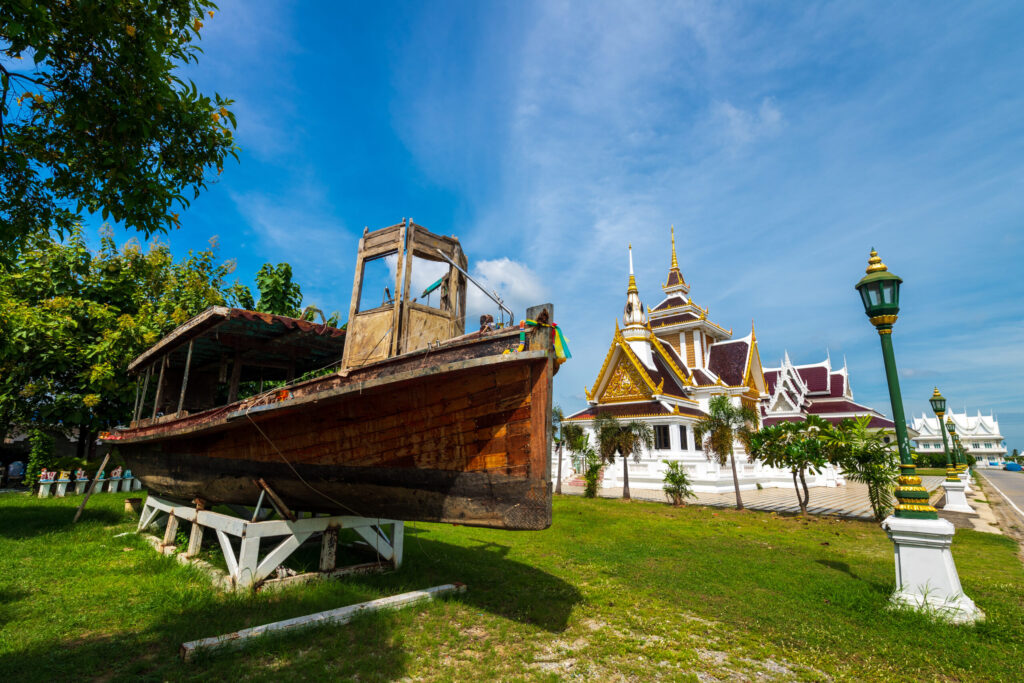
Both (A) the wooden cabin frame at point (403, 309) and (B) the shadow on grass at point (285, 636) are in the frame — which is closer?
(B) the shadow on grass at point (285, 636)

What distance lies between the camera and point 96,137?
4.90m

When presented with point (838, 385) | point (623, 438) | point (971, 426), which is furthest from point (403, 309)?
point (971, 426)

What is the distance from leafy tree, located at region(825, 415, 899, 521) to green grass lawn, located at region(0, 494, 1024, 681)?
4465mm

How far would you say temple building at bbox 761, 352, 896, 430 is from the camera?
32406mm

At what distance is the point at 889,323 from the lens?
616 centimetres

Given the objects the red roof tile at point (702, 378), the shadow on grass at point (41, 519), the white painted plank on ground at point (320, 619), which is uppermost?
the red roof tile at point (702, 378)

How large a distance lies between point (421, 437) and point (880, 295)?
6168mm

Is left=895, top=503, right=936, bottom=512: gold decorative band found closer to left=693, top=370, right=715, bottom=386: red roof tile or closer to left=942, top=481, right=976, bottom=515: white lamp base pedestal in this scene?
left=942, top=481, right=976, bottom=515: white lamp base pedestal

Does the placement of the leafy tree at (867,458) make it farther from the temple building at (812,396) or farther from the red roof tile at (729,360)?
the temple building at (812,396)

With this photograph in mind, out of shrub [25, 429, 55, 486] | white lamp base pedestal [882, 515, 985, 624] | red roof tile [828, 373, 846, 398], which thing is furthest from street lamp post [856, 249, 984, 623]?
red roof tile [828, 373, 846, 398]

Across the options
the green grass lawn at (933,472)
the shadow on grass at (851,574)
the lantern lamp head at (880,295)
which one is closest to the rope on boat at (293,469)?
the shadow on grass at (851,574)

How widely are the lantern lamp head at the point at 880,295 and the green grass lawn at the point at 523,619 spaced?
3450 mm

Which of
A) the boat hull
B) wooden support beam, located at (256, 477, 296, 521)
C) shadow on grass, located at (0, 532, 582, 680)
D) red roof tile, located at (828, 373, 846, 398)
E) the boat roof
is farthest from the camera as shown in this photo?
red roof tile, located at (828, 373, 846, 398)

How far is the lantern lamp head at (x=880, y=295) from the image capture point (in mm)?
6121
